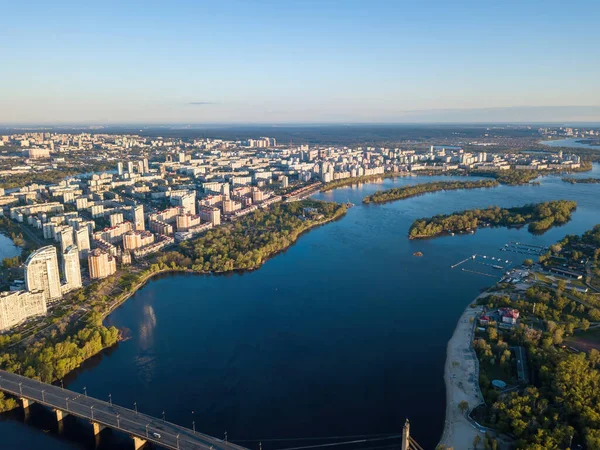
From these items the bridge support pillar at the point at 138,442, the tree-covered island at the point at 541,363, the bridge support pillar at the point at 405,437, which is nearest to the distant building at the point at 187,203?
the tree-covered island at the point at 541,363

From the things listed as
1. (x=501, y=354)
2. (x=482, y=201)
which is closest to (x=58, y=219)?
(x=501, y=354)

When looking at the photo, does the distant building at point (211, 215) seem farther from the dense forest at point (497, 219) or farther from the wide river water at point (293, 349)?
the dense forest at point (497, 219)

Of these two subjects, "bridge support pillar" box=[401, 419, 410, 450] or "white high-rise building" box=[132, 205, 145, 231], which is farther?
"white high-rise building" box=[132, 205, 145, 231]

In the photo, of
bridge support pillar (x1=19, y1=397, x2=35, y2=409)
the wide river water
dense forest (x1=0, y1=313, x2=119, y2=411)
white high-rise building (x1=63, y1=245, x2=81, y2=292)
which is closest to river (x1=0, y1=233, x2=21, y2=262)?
white high-rise building (x1=63, y1=245, x2=81, y2=292)

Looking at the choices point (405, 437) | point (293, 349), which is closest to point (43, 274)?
point (293, 349)

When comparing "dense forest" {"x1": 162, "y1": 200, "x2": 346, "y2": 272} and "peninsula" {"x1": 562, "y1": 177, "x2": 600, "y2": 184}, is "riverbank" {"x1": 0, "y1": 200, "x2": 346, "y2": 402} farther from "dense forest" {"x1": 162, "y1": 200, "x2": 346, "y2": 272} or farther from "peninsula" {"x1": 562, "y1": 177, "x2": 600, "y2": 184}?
"peninsula" {"x1": 562, "y1": 177, "x2": 600, "y2": 184}

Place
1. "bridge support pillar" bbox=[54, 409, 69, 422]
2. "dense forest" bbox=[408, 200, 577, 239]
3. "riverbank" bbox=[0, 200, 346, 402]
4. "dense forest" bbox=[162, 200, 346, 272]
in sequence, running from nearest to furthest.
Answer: "bridge support pillar" bbox=[54, 409, 69, 422] → "riverbank" bbox=[0, 200, 346, 402] → "dense forest" bbox=[162, 200, 346, 272] → "dense forest" bbox=[408, 200, 577, 239]

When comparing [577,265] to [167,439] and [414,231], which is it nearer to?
[414,231]
